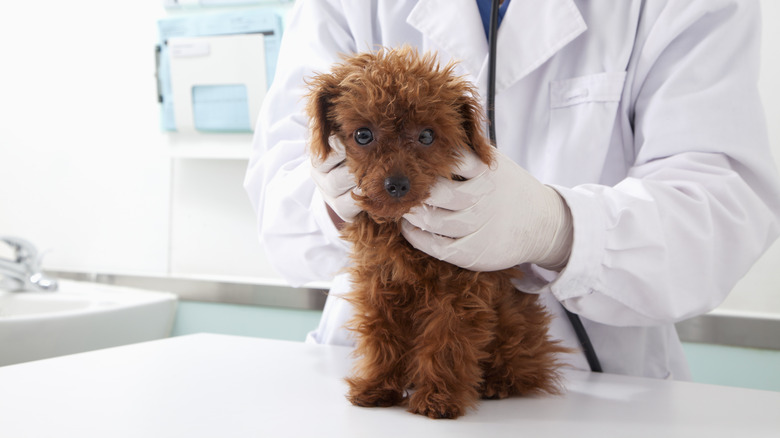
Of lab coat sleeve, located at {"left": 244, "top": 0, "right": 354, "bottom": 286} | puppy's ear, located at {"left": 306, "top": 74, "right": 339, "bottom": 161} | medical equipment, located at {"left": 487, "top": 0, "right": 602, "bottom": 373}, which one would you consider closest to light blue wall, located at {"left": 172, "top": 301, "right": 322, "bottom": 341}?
lab coat sleeve, located at {"left": 244, "top": 0, "right": 354, "bottom": 286}

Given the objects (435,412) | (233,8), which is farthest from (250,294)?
(435,412)

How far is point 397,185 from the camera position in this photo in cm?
59

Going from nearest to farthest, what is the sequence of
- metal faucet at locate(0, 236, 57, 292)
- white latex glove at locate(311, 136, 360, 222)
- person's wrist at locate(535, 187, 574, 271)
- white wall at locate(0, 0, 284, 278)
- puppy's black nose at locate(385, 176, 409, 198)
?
puppy's black nose at locate(385, 176, 409, 198)
white latex glove at locate(311, 136, 360, 222)
person's wrist at locate(535, 187, 574, 271)
metal faucet at locate(0, 236, 57, 292)
white wall at locate(0, 0, 284, 278)

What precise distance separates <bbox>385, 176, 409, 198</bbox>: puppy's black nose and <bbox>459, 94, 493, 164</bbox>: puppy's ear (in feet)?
Answer: 0.38

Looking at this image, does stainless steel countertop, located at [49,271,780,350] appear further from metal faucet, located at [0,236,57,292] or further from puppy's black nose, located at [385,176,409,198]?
puppy's black nose, located at [385,176,409,198]

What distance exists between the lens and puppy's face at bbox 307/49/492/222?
1.99ft

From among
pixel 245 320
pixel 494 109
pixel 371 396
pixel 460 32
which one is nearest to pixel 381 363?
pixel 371 396

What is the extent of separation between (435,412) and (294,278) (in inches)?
22.5

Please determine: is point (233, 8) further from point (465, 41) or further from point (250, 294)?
point (465, 41)

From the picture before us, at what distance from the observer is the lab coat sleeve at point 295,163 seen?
3.48 feet

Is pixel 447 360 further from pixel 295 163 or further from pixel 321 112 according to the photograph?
pixel 295 163

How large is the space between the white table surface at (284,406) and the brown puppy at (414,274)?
41mm

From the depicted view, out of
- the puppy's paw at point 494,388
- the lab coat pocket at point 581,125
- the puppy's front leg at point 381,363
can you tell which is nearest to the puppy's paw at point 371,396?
the puppy's front leg at point 381,363

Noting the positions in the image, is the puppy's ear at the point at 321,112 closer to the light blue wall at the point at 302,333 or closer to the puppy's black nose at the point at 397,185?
the puppy's black nose at the point at 397,185
